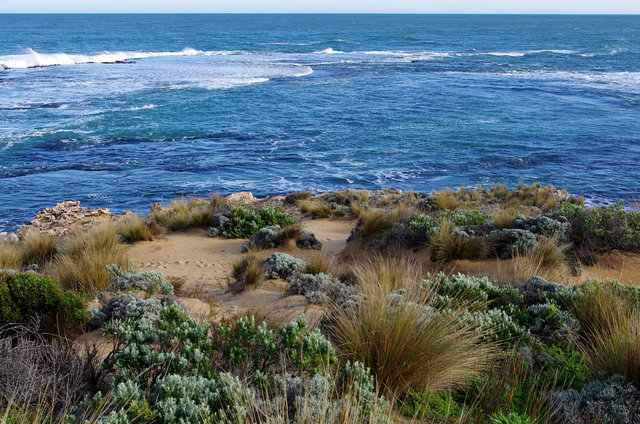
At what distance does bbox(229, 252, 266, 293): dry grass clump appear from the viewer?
790 cm

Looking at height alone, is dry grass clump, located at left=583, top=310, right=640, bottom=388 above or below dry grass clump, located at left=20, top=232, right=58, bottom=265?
above

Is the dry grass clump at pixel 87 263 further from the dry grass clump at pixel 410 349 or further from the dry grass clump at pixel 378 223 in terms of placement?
the dry grass clump at pixel 378 223

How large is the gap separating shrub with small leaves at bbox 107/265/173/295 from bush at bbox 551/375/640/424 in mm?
4875

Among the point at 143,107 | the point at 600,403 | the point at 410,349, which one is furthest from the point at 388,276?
the point at 143,107

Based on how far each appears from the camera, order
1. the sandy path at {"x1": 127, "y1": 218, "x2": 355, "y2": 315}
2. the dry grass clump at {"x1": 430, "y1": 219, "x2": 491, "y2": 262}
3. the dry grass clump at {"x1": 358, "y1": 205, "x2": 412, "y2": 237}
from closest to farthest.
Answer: the sandy path at {"x1": 127, "y1": 218, "x2": 355, "y2": 315}, the dry grass clump at {"x1": 430, "y1": 219, "x2": 491, "y2": 262}, the dry grass clump at {"x1": 358, "y1": 205, "x2": 412, "y2": 237}

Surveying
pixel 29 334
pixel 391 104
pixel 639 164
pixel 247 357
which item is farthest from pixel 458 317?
pixel 391 104

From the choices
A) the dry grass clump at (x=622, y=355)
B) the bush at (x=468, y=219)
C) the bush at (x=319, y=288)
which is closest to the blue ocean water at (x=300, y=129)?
the bush at (x=468, y=219)

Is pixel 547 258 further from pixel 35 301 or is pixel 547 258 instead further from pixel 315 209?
pixel 315 209

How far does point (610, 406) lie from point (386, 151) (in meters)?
19.7

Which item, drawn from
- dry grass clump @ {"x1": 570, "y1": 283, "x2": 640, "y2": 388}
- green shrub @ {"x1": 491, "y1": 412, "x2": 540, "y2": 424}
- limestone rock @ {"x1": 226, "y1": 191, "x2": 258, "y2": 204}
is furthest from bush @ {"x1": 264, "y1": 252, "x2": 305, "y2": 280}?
limestone rock @ {"x1": 226, "y1": 191, "x2": 258, "y2": 204}

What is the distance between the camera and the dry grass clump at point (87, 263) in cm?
743

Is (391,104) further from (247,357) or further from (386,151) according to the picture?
(247,357)

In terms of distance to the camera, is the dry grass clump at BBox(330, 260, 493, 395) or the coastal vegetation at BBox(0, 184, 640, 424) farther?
the dry grass clump at BBox(330, 260, 493, 395)

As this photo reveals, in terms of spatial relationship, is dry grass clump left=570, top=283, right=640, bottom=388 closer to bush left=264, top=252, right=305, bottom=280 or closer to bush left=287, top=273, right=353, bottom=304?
bush left=287, top=273, right=353, bottom=304
